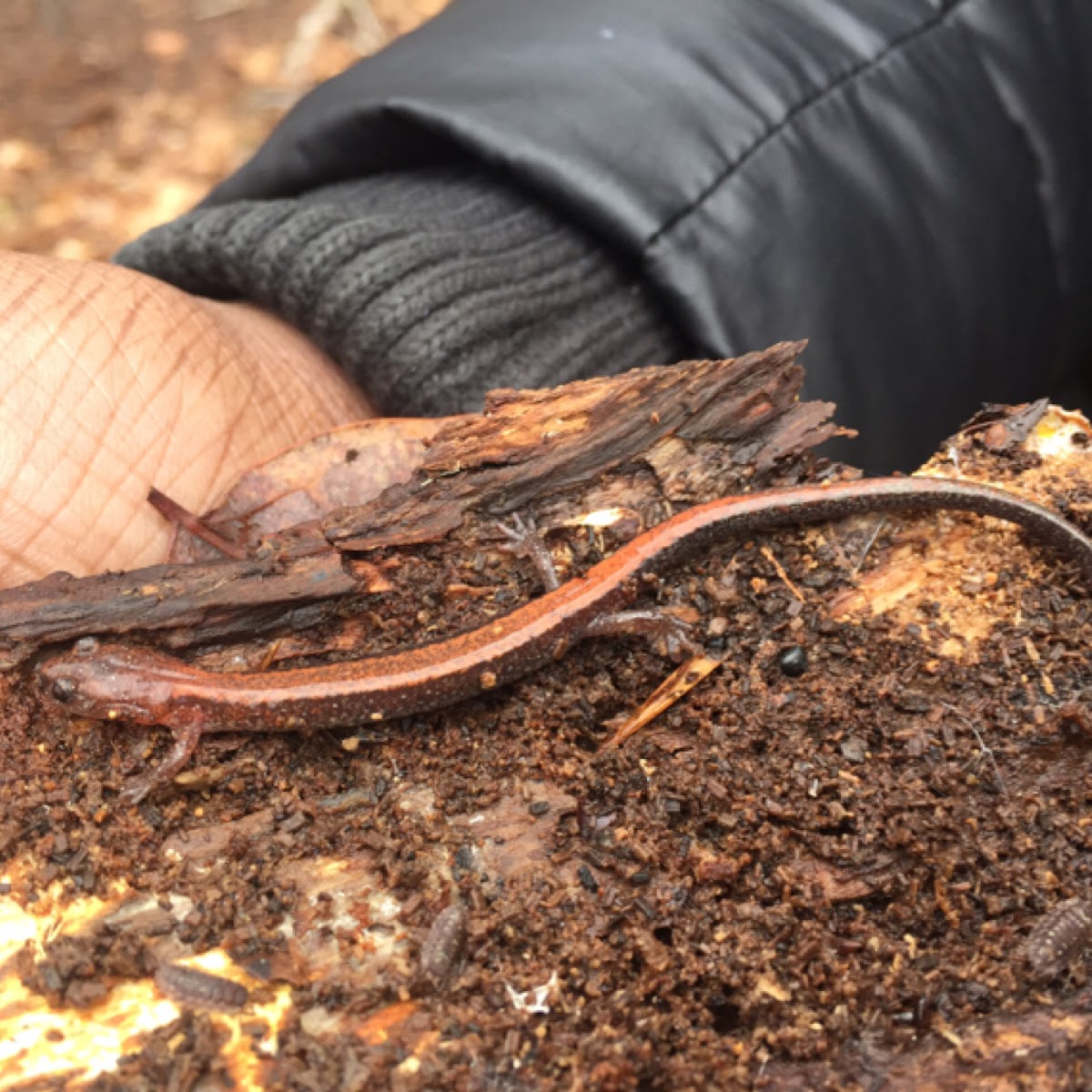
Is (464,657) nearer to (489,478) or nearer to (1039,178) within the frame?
(489,478)

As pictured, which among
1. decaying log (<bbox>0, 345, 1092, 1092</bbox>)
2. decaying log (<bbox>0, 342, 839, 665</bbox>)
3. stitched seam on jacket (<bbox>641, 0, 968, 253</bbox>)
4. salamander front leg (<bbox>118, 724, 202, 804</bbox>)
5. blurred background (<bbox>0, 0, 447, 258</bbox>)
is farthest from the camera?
blurred background (<bbox>0, 0, 447, 258</bbox>)

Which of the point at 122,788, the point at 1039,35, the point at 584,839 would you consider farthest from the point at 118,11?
the point at 584,839

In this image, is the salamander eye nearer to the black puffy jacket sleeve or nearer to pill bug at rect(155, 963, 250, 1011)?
pill bug at rect(155, 963, 250, 1011)

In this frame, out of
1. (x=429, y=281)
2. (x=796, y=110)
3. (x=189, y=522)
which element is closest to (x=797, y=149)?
(x=796, y=110)

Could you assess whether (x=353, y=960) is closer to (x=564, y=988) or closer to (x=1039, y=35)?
(x=564, y=988)

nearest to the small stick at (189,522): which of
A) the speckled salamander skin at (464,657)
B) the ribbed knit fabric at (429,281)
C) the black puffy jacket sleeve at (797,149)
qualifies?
the speckled salamander skin at (464,657)

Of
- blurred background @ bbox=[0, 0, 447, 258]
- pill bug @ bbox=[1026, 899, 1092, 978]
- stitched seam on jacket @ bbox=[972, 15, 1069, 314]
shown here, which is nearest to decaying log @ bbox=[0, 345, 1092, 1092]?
pill bug @ bbox=[1026, 899, 1092, 978]

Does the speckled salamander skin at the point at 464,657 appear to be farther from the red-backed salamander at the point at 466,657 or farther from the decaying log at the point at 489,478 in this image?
the decaying log at the point at 489,478
